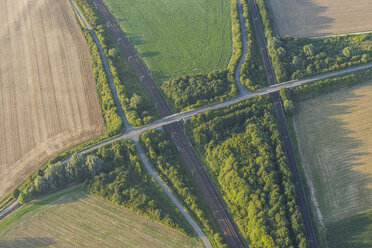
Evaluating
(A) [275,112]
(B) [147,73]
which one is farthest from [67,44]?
(A) [275,112]

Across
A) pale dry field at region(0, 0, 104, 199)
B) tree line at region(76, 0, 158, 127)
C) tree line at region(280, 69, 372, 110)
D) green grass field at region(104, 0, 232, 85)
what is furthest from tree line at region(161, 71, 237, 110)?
pale dry field at region(0, 0, 104, 199)

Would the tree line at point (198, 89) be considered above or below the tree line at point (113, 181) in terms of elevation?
above

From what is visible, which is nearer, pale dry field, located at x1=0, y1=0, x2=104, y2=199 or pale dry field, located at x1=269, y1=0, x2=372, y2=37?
pale dry field, located at x1=0, y1=0, x2=104, y2=199

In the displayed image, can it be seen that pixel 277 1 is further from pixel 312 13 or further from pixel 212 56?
pixel 212 56

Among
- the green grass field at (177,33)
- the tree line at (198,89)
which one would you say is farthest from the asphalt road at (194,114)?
the green grass field at (177,33)

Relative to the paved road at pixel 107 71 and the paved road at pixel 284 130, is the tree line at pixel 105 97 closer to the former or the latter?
the paved road at pixel 107 71

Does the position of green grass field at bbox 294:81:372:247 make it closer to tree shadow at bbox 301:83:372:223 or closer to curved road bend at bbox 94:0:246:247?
tree shadow at bbox 301:83:372:223
